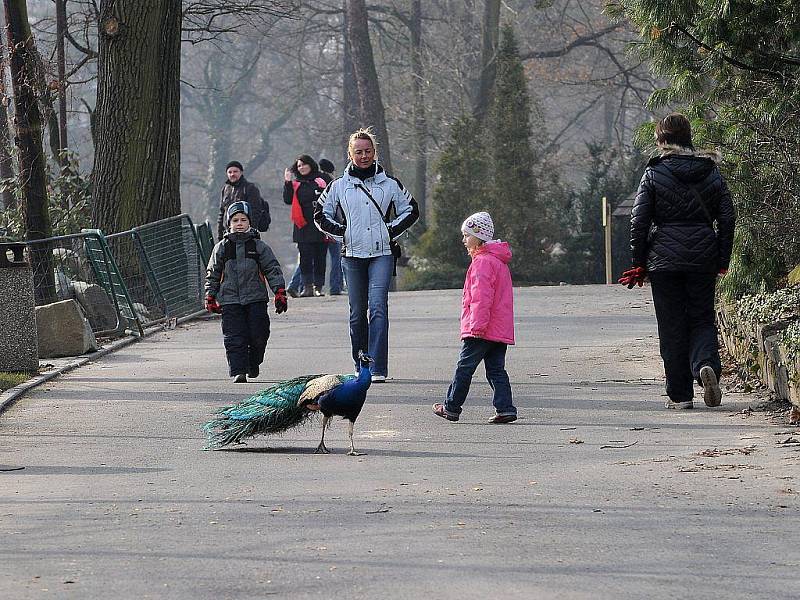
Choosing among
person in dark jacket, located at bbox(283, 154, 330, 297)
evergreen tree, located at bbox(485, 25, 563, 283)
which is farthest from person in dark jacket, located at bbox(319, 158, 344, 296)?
evergreen tree, located at bbox(485, 25, 563, 283)

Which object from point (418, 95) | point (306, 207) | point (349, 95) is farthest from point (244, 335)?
point (418, 95)

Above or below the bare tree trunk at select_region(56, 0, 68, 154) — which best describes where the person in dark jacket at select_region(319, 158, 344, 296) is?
below

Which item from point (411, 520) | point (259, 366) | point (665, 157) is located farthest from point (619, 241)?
point (411, 520)

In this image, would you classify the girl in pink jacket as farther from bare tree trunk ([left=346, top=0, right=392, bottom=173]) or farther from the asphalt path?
bare tree trunk ([left=346, top=0, right=392, bottom=173])

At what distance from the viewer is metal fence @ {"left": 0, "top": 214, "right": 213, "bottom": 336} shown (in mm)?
16469

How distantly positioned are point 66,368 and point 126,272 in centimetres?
436

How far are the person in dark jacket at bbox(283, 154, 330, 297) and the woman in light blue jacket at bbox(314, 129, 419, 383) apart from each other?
29.3ft

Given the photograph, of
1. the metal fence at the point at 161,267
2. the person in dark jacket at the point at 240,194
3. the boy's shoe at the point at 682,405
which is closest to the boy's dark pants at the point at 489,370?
the boy's shoe at the point at 682,405

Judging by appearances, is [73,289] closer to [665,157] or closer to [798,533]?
[665,157]

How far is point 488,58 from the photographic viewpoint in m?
41.8

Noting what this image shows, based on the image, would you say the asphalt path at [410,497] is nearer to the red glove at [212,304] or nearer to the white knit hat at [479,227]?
the red glove at [212,304]

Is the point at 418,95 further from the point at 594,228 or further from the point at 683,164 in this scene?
the point at 683,164

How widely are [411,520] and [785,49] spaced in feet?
22.0

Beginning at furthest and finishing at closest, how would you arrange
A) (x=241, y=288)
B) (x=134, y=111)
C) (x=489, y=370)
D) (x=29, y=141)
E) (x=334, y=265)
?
(x=334, y=265), (x=134, y=111), (x=29, y=141), (x=241, y=288), (x=489, y=370)
